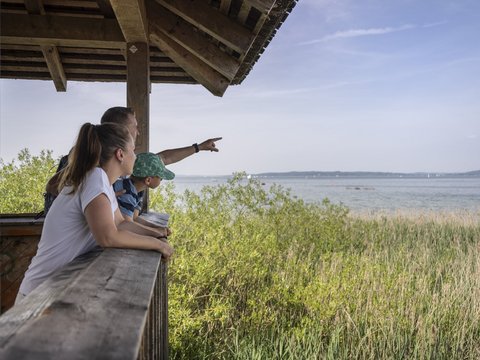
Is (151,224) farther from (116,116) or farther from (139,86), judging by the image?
(139,86)

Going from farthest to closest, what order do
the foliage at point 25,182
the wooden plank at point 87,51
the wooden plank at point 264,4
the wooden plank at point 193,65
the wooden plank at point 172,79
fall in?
the foliage at point 25,182
the wooden plank at point 172,79
the wooden plank at point 87,51
the wooden plank at point 193,65
the wooden plank at point 264,4

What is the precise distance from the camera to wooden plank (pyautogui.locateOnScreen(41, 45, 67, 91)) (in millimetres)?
4743

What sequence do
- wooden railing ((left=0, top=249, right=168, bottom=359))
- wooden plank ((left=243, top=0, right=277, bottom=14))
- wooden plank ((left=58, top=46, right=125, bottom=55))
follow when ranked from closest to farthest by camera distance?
wooden railing ((left=0, top=249, right=168, bottom=359)), wooden plank ((left=243, top=0, right=277, bottom=14)), wooden plank ((left=58, top=46, right=125, bottom=55))

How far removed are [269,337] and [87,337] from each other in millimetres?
4247

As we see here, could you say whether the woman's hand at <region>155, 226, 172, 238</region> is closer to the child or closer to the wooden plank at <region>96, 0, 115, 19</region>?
the child

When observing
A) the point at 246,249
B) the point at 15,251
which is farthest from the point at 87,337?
the point at 246,249

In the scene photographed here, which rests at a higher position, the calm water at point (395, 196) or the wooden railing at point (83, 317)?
the wooden railing at point (83, 317)

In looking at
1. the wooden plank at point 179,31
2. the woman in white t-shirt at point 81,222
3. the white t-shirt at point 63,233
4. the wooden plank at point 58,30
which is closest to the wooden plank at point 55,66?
the wooden plank at point 58,30

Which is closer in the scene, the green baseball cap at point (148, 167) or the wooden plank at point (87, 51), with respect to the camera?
the green baseball cap at point (148, 167)

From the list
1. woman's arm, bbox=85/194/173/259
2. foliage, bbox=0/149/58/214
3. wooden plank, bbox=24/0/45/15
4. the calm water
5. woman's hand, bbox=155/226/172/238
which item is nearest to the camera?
woman's arm, bbox=85/194/173/259

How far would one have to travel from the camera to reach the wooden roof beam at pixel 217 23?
391 centimetres

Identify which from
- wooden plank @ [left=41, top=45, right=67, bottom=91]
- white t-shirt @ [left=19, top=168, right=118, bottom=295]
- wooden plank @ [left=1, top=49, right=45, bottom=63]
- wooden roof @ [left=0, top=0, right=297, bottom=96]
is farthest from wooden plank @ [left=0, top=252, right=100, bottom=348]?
wooden plank @ [left=1, top=49, right=45, bottom=63]

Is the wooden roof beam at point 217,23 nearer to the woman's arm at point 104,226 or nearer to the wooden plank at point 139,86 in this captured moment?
the wooden plank at point 139,86

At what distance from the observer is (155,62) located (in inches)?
210
